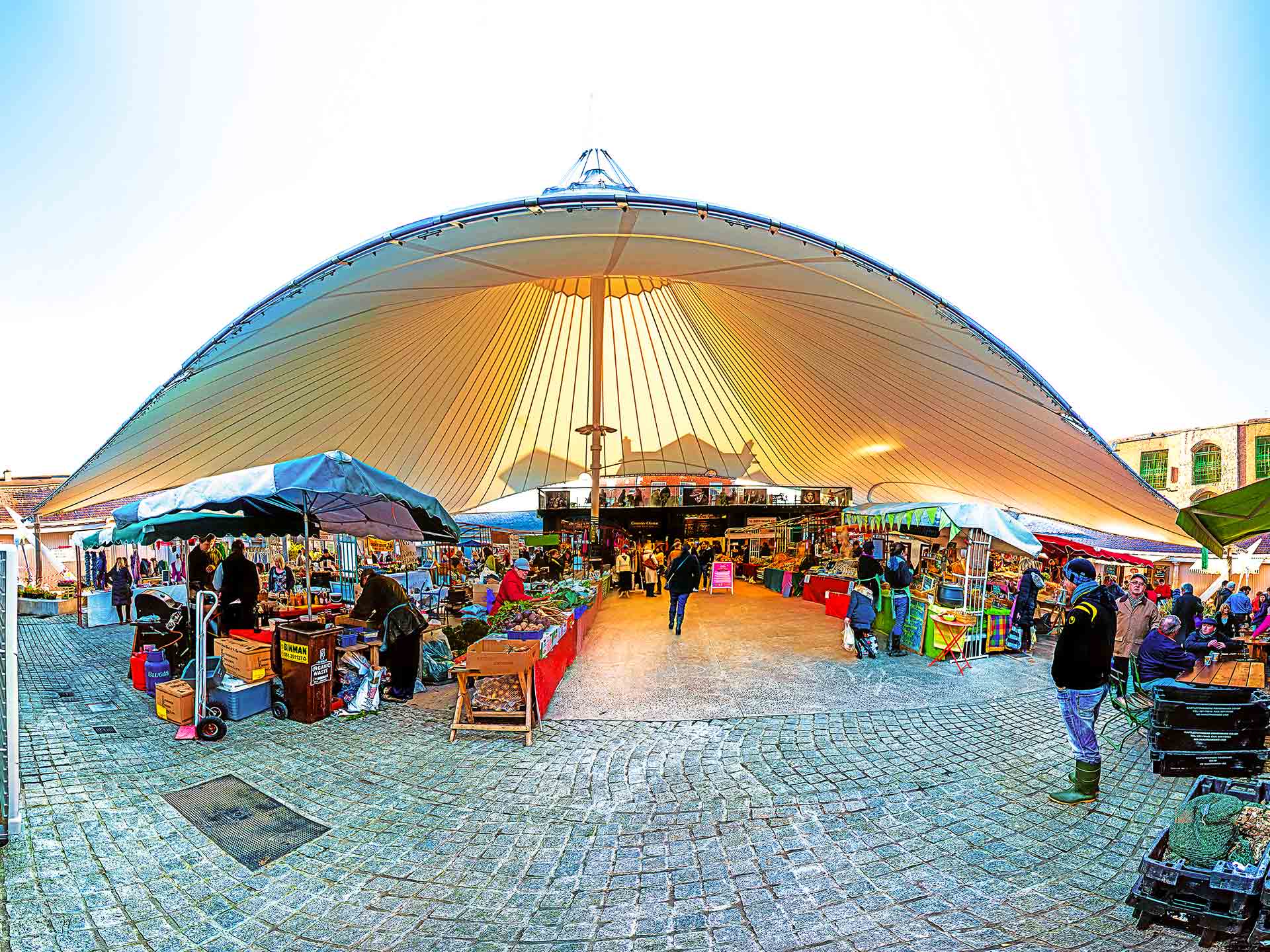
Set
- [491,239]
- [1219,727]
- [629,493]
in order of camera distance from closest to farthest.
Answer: [1219,727], [491,239], [629,493]

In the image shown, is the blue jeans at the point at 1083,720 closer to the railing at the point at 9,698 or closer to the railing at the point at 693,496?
the railing at the point at 9,698

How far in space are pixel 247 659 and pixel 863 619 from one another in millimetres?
7663

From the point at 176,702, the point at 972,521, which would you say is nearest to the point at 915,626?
the point at 972,521

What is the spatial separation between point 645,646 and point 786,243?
6149mm

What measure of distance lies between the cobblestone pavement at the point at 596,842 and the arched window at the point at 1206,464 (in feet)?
88.7

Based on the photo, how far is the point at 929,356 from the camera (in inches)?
→ 319

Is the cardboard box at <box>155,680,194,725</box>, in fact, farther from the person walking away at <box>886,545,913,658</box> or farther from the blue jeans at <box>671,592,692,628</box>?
the person walking away at <box>886,545,913,658</box>

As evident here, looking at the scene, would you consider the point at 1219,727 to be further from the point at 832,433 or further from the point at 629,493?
the point at 629,493

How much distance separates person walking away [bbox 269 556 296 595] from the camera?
1415 centimetres

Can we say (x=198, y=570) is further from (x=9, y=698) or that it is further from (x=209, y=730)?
(x=9, y=698)

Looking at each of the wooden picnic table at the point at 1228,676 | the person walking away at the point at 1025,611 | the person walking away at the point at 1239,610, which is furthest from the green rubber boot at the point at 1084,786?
the person walking away at the point at 1239,610

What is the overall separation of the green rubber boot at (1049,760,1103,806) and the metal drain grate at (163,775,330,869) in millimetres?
4954

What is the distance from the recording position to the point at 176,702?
5.21 metres

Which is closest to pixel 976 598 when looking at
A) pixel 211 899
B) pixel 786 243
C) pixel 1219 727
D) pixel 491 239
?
pixel 1219 727
